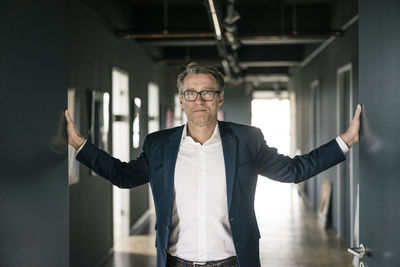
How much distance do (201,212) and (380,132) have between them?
0.89 meters

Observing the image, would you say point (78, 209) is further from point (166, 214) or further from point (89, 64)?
point (166, 214)

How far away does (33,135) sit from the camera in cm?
200

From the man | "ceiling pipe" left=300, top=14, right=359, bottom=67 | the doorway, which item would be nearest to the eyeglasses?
the man

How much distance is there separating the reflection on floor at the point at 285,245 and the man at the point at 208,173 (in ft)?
12.9

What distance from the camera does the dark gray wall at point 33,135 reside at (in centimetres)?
187

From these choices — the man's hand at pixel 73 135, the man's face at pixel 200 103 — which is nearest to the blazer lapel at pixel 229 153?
the man's face at pixel 200 103

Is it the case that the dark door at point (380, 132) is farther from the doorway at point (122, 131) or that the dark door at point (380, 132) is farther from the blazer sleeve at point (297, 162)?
the doorway at point (122, 131)

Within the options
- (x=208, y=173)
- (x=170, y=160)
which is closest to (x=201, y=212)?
(x=208, y=173)

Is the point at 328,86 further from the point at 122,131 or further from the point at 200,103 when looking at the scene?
the point at 200,103

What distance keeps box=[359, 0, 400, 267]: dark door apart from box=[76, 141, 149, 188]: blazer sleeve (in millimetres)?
1101

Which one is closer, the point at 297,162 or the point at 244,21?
the point at 297,162

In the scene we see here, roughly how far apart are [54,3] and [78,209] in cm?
357

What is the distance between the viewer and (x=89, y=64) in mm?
5840

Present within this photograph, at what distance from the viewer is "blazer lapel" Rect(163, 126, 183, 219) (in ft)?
7.74
